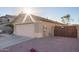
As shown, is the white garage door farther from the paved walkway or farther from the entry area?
the entry area

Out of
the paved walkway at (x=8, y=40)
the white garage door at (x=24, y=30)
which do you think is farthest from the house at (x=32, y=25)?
the paved walkway at (x=8, y=40)

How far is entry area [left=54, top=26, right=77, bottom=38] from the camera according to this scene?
113 inches

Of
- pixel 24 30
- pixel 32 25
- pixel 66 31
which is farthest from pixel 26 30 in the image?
pixel 66 31

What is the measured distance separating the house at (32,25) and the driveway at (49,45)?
0.41 feet

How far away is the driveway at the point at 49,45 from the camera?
2773 mm

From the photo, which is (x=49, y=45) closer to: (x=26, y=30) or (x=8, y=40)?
(x=26, y=30)

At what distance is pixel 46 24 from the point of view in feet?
9.39

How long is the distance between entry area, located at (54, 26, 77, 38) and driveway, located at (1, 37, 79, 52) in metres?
0.10

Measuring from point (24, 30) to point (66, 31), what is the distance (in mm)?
869

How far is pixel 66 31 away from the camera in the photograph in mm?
2938

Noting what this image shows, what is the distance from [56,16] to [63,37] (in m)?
0.45
